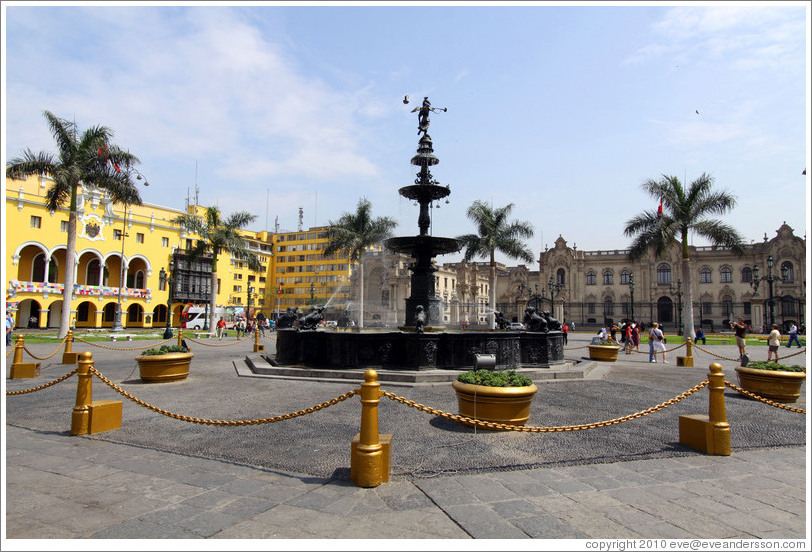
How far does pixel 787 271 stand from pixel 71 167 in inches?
3005

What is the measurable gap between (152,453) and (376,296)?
52.6m

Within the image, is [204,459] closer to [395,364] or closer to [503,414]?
[503,414]

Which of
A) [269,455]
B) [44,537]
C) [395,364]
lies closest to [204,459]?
[269,455]

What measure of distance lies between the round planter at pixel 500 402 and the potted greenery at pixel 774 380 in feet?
19.1

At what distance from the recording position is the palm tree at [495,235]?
112ft

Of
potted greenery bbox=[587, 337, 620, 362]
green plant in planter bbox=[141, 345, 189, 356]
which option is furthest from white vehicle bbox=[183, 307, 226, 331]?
potted greenery bbox=[587, 337, 620, 362]

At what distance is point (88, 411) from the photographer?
6.57 m

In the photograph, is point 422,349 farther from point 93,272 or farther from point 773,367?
point 93,272

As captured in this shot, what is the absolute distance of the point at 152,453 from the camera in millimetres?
5680

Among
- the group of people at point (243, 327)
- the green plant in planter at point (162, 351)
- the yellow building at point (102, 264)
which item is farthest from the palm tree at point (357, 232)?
the green plant in planter at point (162, 351)

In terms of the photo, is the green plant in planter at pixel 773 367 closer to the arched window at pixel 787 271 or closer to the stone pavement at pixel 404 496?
the stone pavement at pixel 404 496

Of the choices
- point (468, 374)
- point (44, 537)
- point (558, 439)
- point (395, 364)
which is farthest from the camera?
point (395, 364)

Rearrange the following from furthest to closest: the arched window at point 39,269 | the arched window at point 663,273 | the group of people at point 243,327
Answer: the arched window at point 663,273
the arched window at point 39,269
the group of people at point 243,327

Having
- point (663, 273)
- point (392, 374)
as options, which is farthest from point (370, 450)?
point (663, 273)
